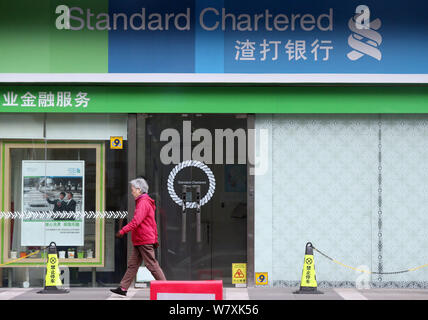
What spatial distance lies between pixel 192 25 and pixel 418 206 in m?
5.36

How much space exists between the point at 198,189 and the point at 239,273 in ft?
5.68

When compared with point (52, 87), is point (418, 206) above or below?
below

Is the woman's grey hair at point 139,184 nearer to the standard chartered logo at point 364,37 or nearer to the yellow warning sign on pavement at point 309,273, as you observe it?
the yellow warning sign on pavement at point 309,273

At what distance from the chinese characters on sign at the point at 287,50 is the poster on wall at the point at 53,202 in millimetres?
3676

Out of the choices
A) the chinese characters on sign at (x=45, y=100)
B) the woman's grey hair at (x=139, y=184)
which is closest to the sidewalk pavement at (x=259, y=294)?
the woman's grey hair at (x=139, y=184)

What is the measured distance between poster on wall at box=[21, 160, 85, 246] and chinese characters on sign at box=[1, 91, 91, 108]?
1.06 meters

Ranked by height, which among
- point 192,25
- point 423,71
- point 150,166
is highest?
point 192,25

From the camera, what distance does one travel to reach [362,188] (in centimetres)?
1043

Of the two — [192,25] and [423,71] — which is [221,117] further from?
[423,71]

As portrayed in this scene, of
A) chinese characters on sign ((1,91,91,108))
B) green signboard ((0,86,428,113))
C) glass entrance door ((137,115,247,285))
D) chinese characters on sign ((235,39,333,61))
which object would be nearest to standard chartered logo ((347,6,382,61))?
chinese characters on sign ((235,39,333,61))

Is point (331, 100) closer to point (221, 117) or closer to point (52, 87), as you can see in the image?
point (221, 117)

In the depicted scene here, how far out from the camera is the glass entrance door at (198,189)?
34.2 feet

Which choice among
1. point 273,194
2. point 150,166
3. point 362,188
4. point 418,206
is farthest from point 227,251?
point 418,206

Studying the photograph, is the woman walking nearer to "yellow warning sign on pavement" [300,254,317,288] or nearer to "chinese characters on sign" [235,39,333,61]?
"yellow warning sign on pavement" [300,254,317,288]
